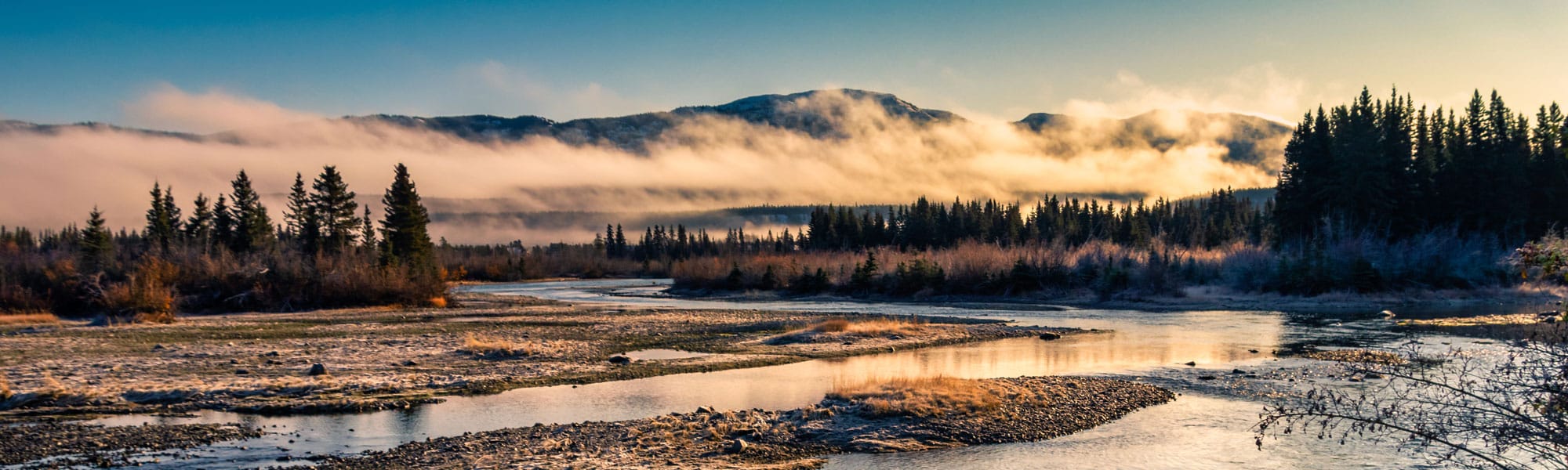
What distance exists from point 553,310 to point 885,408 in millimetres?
47462

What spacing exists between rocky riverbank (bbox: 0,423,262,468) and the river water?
2.37 feet

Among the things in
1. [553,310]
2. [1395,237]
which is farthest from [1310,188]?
[553,310]

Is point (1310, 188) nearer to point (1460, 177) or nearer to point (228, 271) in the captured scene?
point (1460, 177)

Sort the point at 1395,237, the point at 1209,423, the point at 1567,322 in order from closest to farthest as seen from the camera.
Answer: the point at 1567,322, the point at 1209,423, the point at 1395,237

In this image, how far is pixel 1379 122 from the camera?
3346 inches

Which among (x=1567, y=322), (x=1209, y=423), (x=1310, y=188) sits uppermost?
(x=1310, y=188)

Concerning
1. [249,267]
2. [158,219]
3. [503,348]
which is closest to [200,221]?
[158,219]

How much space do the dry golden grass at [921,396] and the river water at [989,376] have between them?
1.67 metres

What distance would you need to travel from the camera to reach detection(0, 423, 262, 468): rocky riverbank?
14.9 m

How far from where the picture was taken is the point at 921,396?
64.7 ft

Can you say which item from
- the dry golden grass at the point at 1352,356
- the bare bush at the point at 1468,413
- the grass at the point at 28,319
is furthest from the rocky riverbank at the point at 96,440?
the grass at the point at 28,319

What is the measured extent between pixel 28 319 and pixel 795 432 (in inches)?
1893

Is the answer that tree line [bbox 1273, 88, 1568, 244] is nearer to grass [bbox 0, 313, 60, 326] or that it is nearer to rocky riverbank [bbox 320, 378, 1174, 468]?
rocky riverbank [bbox 320, 378, 1174, 468]

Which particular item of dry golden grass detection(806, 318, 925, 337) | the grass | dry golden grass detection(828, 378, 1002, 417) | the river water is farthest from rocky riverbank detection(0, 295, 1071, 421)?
dry golden grass detection(828, 378, 1002, 417)
